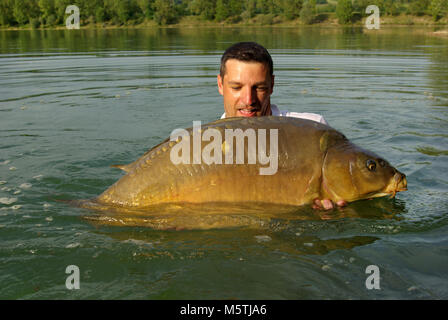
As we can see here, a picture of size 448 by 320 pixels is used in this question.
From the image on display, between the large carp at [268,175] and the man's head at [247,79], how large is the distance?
47 centimetres

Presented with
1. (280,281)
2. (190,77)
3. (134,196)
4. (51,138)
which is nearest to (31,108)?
(51,138)

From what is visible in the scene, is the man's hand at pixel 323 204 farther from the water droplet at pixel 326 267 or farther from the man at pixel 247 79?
the man at pixel 247 79

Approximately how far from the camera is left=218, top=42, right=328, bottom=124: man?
365 centimetres

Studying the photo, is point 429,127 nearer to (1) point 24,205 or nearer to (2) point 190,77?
(1) point 24,205

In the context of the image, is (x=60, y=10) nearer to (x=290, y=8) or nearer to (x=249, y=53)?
(x=290, y=8)

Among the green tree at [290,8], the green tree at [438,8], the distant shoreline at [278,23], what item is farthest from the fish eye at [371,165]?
the green tree at [290,8]

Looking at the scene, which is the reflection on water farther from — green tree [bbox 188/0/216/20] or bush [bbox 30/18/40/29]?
green tree [bbox 188/0/216/20]

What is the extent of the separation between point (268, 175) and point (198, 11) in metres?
80.2

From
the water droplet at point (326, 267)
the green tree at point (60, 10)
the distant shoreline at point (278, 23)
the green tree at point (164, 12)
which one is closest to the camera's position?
the water droplet at point (326, 267)

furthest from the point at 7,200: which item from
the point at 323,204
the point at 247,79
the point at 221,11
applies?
the point at 221,11

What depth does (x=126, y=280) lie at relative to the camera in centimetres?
266

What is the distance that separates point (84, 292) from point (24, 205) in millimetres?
1668

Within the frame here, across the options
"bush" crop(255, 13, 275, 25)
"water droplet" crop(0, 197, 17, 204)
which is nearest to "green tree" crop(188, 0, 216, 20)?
"bush" crop(255, 13, 275, 25)

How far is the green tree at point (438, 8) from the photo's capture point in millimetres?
50875
